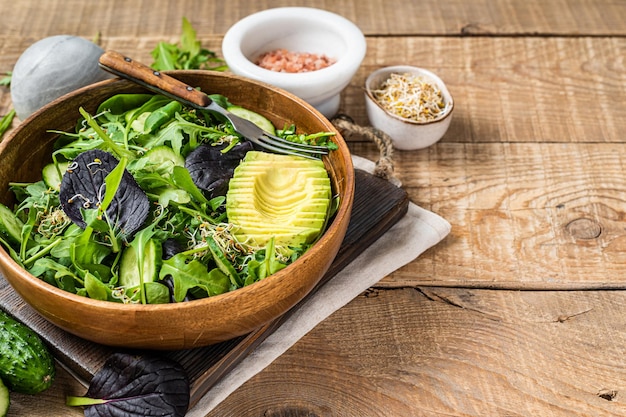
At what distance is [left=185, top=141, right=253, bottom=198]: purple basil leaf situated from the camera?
77.5 inches

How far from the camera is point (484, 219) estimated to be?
2439mm

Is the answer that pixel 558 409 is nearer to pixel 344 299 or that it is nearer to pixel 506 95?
pixel 344 299

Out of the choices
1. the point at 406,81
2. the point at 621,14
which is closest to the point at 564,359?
the point at 406,81

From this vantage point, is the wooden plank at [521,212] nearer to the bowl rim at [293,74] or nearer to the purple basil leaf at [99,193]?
the bowl rim at [293,74]

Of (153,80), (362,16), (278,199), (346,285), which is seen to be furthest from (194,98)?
(362,16)

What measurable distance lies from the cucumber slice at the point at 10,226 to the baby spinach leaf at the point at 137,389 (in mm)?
418

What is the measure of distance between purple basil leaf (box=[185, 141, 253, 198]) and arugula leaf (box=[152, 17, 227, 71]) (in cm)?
79

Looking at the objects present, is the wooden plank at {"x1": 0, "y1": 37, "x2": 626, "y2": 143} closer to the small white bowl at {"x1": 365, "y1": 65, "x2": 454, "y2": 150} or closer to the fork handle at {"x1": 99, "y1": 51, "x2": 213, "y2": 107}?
the small white bowl at {"x1": 365, "y1": 65, "x2": 454, "y2": 150}

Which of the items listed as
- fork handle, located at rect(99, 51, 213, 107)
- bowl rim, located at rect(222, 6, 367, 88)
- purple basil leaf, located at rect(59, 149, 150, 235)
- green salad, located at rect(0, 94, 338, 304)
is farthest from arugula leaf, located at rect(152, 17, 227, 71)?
purple basil leaf, located at rect(59, 149, 150, 235)

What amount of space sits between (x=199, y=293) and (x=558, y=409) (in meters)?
0.96

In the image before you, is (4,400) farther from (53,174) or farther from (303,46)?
(303,46)

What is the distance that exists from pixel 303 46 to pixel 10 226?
1.42m

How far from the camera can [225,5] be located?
3424 mm

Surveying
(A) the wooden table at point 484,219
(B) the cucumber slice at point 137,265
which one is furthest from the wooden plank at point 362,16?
(B) the cucumber slice at point 137,265
